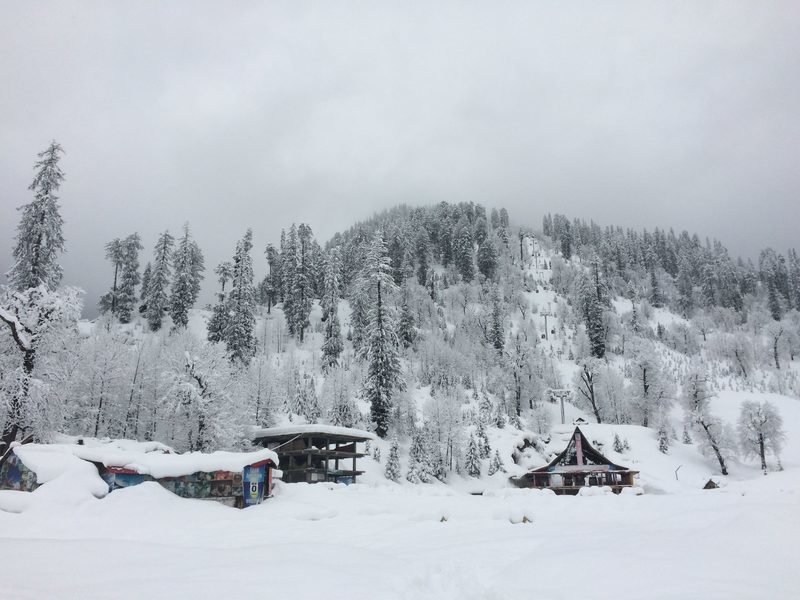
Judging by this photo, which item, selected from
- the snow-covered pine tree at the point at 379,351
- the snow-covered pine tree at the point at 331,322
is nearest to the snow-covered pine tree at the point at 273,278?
the snow-covered pine tree at the point at 331,322

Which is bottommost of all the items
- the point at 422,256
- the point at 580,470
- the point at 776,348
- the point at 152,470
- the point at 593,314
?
the point at 580,470

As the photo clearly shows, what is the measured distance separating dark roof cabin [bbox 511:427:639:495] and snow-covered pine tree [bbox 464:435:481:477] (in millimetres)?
5721

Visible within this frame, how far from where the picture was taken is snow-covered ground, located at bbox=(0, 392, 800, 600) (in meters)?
7.09

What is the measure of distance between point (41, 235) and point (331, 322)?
136ft

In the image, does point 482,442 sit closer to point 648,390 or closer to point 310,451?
point 310,451

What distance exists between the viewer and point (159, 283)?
70.6 metres

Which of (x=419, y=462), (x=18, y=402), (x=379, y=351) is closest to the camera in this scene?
(x=18, y=402)

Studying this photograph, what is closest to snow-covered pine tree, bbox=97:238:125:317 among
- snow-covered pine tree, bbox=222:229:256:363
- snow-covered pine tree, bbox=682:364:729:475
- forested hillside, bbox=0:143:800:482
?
forested hillside, bbox=0:143:800:482

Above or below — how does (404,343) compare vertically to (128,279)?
below

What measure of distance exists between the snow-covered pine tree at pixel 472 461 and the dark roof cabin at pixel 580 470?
→ 572cm

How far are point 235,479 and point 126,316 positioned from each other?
63.7 meters

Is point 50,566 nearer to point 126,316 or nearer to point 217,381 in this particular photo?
point 217,381

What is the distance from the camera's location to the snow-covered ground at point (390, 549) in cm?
709

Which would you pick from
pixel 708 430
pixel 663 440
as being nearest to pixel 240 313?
pixel 663 440
